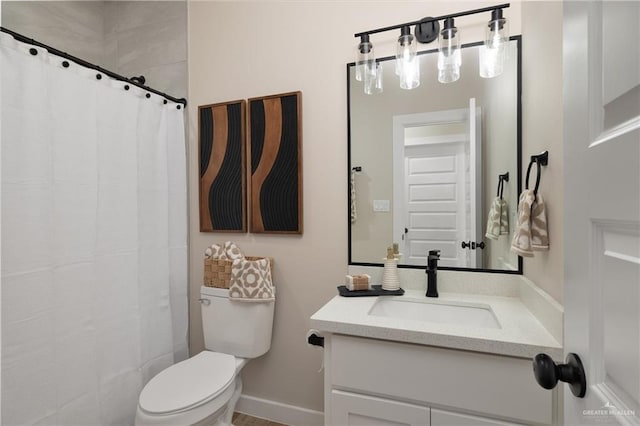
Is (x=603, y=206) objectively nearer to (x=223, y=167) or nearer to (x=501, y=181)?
(x=501, y=181)

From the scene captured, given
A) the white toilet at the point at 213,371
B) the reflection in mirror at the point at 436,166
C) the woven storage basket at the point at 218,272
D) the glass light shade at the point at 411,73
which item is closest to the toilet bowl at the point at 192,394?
the white toilet at the point at 213,371

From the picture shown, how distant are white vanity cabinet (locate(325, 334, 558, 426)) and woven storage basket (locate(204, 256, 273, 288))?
0.82m

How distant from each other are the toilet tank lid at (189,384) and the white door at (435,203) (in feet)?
3.37

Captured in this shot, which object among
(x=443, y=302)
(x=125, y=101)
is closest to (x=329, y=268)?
(x=443, y=302)

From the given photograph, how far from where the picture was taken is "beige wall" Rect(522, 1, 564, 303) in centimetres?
96

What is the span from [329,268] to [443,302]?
599 millimetres

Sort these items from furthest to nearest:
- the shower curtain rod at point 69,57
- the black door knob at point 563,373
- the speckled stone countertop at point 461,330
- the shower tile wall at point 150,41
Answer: the shower tile wall at point 150,41 < the shower curtain rod at point 69,57 < the speckled stone countertop at point 461,330 < the black door knob at point 563,373

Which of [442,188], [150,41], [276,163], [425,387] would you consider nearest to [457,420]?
[425,387]

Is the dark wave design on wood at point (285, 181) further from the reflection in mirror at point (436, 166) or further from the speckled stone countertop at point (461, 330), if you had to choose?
the speckled stone countertop at point (461, 330)

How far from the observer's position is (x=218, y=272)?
5.91ft

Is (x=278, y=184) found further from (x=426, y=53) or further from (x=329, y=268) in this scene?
(x=426, y=53)

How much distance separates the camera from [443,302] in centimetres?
137

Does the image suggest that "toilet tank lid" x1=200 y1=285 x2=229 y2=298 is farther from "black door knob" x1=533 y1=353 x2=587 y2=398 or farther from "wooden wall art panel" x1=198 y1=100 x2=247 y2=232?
"black door knob" x1=533 y1=353 x2=587 y2=398

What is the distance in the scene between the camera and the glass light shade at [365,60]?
152cm
